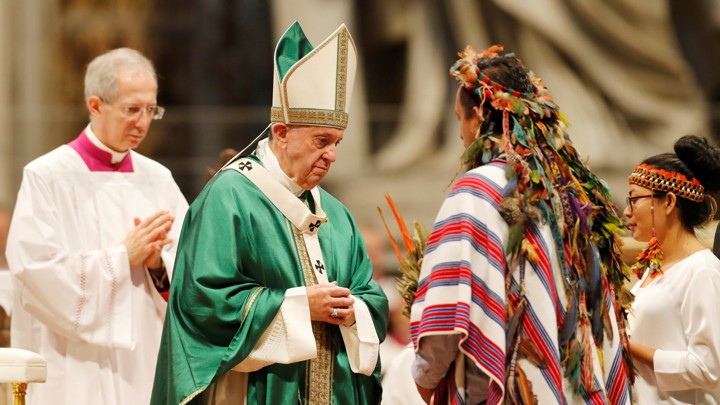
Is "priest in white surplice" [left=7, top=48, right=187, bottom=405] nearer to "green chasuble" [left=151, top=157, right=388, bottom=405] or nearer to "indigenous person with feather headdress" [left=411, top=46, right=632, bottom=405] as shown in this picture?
"green chasuble" [left=151, top=157, right=388, bottom=405]

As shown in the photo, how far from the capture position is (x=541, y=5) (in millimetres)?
10125

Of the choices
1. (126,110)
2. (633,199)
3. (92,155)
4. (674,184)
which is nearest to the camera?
(674,184)

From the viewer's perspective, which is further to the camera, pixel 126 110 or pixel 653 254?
pixel 126 110

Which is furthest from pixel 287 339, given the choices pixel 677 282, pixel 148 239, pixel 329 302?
pixel 677 282

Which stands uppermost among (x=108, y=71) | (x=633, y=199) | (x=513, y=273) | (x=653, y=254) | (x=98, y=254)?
(x=108, y=71)

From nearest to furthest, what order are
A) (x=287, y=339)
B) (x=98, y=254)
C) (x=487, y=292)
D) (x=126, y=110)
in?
(x=487, y=292) → (x=287, y=339) → (x=98, y=254) → (x=126, y=110)

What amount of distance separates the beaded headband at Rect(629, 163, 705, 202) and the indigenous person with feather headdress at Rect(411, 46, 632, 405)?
67 cm

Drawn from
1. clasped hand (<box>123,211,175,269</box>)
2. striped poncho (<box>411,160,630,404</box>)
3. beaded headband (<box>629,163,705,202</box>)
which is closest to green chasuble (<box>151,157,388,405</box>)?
striped poncho (<box>411,160,630,404</box>)

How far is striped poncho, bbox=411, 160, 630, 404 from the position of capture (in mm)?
3814

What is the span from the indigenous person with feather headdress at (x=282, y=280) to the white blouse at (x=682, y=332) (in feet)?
3.70

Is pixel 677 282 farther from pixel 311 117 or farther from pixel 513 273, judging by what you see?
pixel 311 117

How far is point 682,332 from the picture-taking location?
4641mm

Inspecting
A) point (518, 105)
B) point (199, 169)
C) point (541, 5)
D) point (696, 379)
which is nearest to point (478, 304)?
point (518, 105)

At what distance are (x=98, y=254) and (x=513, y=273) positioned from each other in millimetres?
2009
